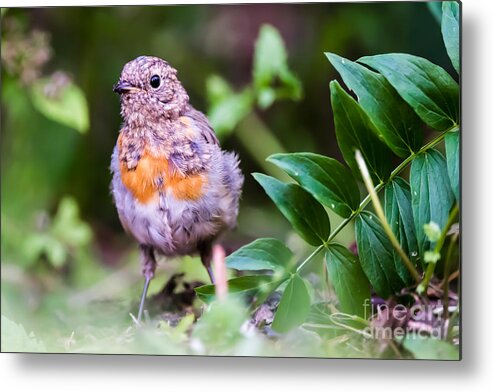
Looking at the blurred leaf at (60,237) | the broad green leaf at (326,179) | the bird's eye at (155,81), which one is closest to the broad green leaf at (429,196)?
the broad green leaf at (326,179)

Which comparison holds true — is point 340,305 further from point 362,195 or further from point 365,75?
point 365,75

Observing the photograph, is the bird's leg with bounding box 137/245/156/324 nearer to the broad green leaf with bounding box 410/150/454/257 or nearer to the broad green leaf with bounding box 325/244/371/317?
A: the broad green leaf with bounding box 325/244/371/317

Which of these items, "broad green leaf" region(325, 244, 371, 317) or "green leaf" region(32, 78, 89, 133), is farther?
"green leaf" region(32, 78, 89, 133)

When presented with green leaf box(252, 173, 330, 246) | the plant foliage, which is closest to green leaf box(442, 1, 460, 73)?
the plant foliage

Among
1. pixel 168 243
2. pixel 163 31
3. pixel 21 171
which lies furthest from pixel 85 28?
pixel 168 243

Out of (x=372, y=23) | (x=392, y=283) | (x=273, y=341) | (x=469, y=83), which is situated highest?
(x=372, y=23)

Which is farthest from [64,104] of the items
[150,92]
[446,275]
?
[446,275]

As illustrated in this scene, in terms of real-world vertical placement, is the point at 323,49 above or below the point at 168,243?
above

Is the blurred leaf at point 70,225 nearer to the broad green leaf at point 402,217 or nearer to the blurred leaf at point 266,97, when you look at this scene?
the blurred leaf at point 266,97
